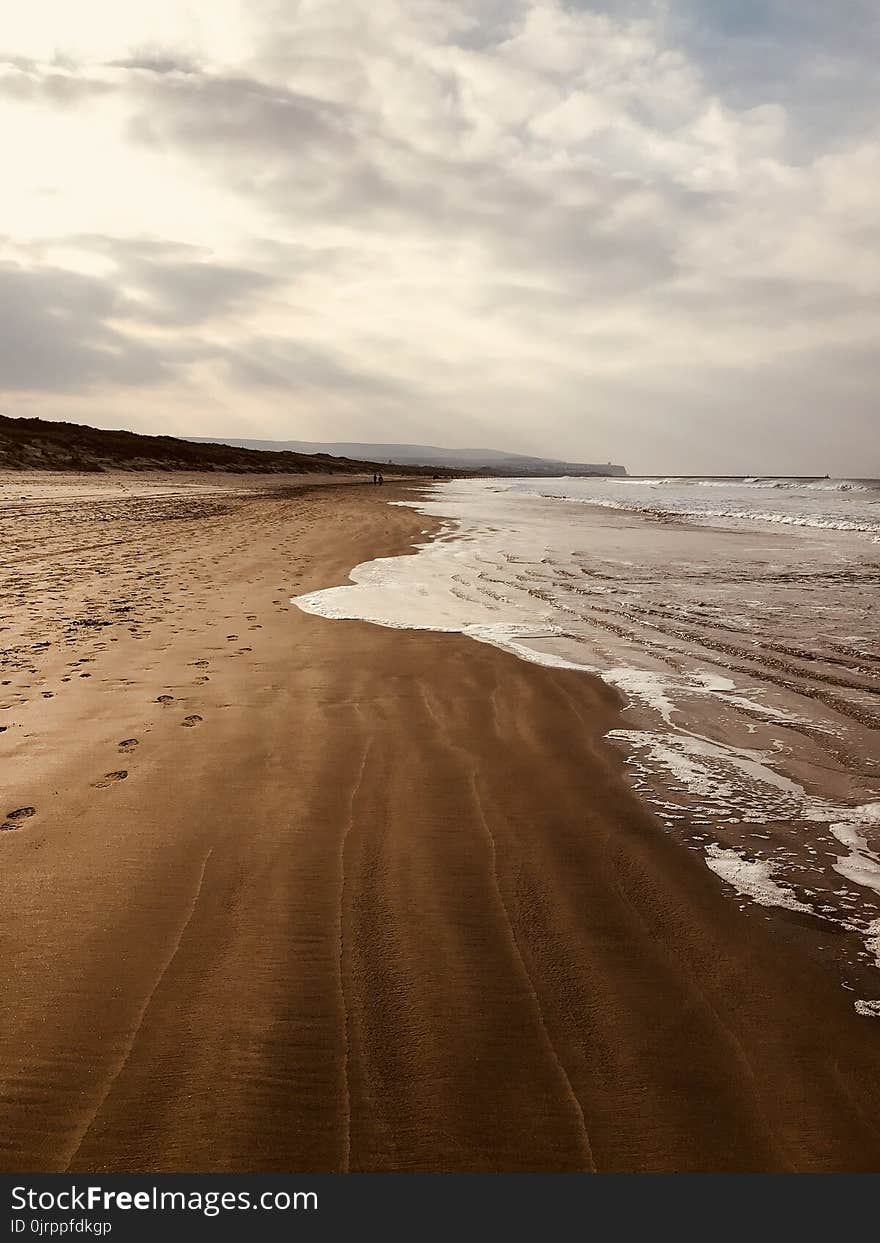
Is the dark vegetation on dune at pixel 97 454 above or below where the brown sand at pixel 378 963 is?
above

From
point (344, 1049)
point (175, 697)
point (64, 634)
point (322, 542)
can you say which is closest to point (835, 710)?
point (344, 1049)

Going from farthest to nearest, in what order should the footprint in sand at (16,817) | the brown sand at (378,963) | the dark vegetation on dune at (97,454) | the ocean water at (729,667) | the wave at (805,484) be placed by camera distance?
the wave at (805,484) → the dark vegetation on dune at (97,454) → the footprint in sand at (16,817) → the ocean water at (729,667) → the brown sand at (378,963)

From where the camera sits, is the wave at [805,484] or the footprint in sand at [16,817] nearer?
the footprint in sand at [16,817]

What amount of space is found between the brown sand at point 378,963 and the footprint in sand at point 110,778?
17 millimetres

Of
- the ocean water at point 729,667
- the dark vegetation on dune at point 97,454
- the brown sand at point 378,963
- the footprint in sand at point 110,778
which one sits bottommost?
the brown sand at point 378,963

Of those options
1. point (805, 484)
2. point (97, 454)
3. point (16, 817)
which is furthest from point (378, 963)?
point (805, 484)

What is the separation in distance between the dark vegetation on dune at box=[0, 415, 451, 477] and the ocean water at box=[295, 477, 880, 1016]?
30.7 m

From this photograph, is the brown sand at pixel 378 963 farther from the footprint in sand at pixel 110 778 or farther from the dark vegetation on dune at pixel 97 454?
the dark vegetation on dune at pixel 97 454

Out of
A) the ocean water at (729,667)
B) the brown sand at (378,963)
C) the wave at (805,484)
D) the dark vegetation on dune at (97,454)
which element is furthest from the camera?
the wave at (805,484)

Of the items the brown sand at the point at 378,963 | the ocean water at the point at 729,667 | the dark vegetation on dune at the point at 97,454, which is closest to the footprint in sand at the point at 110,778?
the brown sand at the point at 378,963

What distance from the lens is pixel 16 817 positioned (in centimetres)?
321

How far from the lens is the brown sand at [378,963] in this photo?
176 centimetres

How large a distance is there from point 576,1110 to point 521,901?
2.99 ft

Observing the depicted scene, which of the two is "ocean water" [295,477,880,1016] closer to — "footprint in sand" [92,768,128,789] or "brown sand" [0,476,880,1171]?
"brown sand" [0,476,880,1171]
